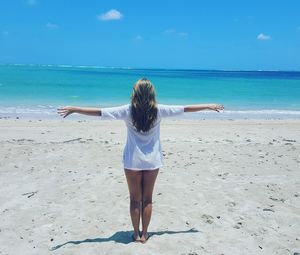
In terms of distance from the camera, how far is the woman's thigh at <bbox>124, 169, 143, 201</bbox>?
15.1ft

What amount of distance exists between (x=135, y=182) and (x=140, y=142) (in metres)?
0.51

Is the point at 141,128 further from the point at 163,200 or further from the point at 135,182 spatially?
the point at 163,200

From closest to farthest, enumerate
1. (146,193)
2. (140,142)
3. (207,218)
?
(140,142) < (146,193) < (207,218)

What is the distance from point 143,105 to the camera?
174 inches

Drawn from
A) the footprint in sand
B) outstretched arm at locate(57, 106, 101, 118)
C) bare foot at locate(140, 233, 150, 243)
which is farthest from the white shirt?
the footprint in sand

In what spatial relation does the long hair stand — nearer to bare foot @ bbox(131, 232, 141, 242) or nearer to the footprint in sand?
bare foot @ bbox(131, 232, 141, 242)

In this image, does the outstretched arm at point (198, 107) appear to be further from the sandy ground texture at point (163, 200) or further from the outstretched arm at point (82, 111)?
the sandy ground texture at point (163, 200)

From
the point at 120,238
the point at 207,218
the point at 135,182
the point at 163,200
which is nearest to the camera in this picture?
the point at 135,182

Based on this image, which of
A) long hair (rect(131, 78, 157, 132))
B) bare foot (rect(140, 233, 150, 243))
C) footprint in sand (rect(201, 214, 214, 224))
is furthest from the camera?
footprint in sand (rect(201, 214, 214, 224))

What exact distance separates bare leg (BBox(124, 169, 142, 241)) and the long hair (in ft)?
1.88

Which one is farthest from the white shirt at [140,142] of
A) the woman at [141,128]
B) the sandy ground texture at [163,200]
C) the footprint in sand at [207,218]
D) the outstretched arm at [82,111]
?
the footprint in sand at [207,218]

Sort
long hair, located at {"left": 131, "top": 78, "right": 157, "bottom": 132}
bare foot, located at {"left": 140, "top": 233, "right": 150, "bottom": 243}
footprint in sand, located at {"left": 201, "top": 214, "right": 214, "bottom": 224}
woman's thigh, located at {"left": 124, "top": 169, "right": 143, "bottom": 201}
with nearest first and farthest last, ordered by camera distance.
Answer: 1. long hair, located at {"left": 131, "top": 78, "right": 157, "bottom": 132}
2. woman's thigh, located at {"left": 124, "top": 169, "right": 143, "bottom": 201}
3. bare foot, located at {"left": 140, "top": 233, "right": 150, "bottom": 243}
4. footprint in sand, located at {"left": 201, "top": 214, "right": 214, "bottom": 224}

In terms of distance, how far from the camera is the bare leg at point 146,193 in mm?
4664

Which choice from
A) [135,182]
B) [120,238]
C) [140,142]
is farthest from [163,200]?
[140,142]
